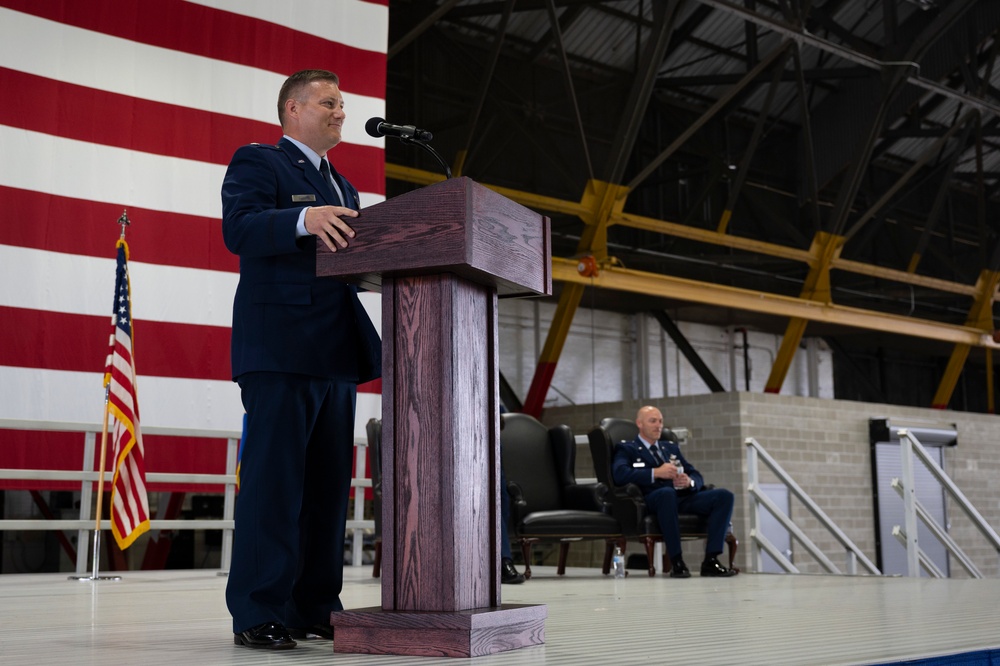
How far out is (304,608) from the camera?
7.67 feet

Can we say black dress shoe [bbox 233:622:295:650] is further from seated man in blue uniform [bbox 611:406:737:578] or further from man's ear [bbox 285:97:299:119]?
seated man in blue uniform [bbox 611:406:737:578]

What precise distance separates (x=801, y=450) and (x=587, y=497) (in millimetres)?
5332

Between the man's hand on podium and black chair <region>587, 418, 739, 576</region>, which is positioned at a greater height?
the man's hand on podium

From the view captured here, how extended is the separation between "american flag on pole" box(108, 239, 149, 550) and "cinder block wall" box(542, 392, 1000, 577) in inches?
250

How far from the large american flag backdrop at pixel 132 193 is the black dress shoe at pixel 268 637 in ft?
12.7

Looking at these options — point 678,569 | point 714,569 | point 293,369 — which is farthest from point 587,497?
point 293,369

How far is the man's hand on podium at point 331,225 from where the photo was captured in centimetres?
208

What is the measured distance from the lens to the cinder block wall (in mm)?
10414

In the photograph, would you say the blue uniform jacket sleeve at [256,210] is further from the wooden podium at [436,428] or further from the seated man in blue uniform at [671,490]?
the seated man in blue uniform at [671,490]

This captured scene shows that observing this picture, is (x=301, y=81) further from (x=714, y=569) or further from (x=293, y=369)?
(x=714, y=569)

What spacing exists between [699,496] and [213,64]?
12.8ft

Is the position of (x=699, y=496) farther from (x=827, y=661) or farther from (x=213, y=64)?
(x=827, y=661)

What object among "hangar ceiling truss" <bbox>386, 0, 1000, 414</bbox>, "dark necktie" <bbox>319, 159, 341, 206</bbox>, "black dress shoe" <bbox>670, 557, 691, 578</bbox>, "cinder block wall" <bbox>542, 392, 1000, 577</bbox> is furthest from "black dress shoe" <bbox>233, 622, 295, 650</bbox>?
"cinder block wall" <bbox>542, 392, 1000, 577</bbox>

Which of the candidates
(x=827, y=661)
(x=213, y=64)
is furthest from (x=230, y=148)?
(x=827, y=661)
